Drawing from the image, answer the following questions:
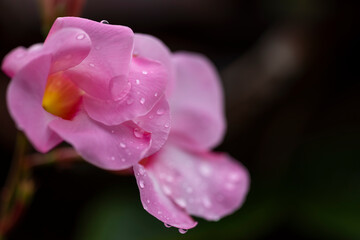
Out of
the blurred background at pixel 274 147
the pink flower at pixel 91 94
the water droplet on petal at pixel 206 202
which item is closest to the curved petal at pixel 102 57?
the pink flower at pixel 91 94

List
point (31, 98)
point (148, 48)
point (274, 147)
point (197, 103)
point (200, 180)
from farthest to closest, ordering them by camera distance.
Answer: point (274, 147) < point (197, 103) < point (200, 180) < point (148, 48) < point (31, 98)

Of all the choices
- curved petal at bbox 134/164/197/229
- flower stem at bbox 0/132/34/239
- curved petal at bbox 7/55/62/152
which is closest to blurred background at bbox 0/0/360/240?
flower stem at bbox 0/132/34/239

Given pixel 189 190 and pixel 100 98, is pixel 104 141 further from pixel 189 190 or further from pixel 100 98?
pixel 189 190

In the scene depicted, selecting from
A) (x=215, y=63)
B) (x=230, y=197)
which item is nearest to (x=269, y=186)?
(x=215, y=63)

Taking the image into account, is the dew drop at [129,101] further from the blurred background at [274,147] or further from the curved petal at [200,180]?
the blurred background at [274,147]

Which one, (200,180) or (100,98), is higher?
(100,98)

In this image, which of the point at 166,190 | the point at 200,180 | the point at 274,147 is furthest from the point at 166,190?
the point at 274,147
